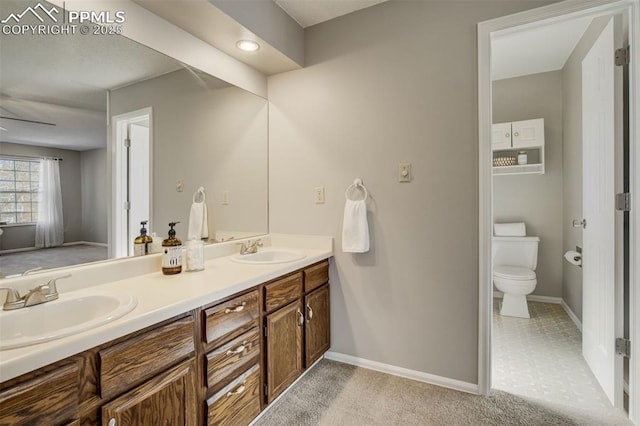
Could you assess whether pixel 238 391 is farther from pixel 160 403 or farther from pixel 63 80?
pixel 63 80

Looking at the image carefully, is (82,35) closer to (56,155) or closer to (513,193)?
(56,155)

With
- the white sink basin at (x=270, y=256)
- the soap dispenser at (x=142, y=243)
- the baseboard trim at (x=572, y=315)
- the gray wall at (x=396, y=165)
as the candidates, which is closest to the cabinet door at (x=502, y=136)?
the baseboard trim at (x=572, y=315)

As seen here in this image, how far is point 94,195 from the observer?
1.47m

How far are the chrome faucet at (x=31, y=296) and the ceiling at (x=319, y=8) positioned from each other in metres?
1.95

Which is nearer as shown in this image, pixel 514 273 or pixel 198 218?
pixel 198 218

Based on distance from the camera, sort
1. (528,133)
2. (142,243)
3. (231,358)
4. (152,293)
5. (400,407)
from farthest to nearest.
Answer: (528,133) → (400,407) → (142,243) → (231,358) → (152,293)

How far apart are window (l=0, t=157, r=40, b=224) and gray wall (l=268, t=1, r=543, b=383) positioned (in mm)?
1441

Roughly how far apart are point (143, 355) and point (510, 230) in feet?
11.5

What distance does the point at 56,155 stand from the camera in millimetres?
1353

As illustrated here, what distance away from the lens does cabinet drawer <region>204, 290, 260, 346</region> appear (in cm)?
128

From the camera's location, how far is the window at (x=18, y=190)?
1170 millimetres

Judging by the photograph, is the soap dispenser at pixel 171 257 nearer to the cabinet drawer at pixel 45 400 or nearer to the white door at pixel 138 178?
the white door at pixel 138 178

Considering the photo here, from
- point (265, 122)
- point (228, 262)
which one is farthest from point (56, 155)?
point (265, 122)

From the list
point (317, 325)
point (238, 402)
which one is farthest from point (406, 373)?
point (238, 402)
